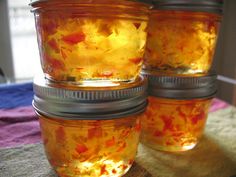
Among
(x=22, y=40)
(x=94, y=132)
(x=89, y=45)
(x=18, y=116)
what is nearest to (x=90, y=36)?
(x=89, y=45)

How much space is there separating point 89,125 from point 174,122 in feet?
0.52

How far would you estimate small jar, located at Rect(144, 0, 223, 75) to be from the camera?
0.41 metres

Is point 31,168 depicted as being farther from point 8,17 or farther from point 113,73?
point 8,17

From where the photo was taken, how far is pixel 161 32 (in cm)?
42

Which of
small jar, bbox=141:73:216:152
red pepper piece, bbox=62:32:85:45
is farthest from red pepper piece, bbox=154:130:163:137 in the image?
red pepper piece, bbox=62:32:85:45

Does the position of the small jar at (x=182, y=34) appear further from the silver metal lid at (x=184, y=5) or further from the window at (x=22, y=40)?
the window at (x=22, y=40)

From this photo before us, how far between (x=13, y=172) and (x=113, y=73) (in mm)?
193

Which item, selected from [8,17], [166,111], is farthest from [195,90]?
[8,17]

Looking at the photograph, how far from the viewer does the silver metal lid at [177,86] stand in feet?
1.39

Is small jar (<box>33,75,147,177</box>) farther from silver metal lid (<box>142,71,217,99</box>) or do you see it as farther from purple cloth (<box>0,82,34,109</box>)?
purple cloth (<box>0,82,34,109</box>)

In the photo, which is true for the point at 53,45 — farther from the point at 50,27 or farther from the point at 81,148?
the point at 81,148

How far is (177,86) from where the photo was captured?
42cm

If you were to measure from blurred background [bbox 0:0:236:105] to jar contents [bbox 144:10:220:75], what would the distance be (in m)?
0.69

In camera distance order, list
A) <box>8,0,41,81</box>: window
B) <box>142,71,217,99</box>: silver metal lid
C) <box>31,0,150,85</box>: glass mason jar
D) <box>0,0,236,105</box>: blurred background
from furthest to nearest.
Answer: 1. <box>8,0,41,81</box>: window
2. <box>0,0,236,105</box>: blurred background
3. <box>142,71,217,99</box>: silver metal lid
4. <box>31,0,150,85</box>: glass mason jar
